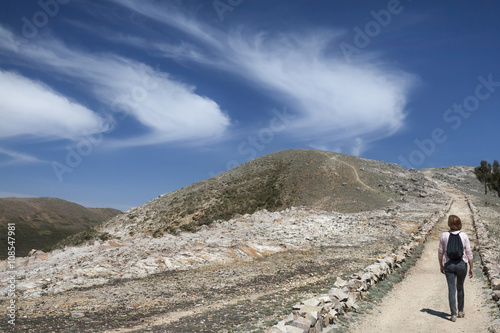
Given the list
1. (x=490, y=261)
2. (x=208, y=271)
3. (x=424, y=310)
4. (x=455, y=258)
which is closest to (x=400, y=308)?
(x=424, y=310)

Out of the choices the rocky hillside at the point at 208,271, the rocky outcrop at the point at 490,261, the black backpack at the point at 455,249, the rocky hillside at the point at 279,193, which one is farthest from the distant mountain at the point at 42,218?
the black backpack at the point at 455,249

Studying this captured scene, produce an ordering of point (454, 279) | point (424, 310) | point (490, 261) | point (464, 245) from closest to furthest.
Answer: point (464, 245) < point (454, 279) < point (424, 310) < point (490, 261)

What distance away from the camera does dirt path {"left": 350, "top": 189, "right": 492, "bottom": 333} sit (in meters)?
7.98

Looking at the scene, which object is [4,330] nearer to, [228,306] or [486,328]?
[228,306]

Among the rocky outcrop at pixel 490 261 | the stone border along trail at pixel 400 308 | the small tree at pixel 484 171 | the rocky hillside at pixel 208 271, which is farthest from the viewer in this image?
the small tree at pixel 484 171

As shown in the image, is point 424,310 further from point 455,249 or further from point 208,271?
point 208,271

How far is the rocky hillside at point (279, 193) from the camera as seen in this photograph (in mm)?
49562

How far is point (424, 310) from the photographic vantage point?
30.3ft

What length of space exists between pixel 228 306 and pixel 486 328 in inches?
254

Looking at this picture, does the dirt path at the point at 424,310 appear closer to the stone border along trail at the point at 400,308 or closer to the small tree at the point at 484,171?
the stone border along trail at the point at 400,308

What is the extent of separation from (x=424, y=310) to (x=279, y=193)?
1945 inches

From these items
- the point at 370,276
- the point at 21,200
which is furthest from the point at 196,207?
the point at 21,200

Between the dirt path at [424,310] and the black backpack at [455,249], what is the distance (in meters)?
1.49

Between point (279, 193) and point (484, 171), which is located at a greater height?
point (484, 171)
